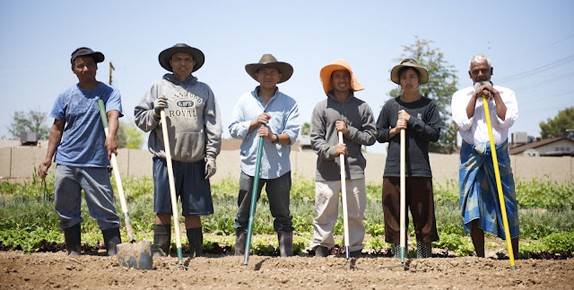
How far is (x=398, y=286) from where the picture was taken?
155 inches

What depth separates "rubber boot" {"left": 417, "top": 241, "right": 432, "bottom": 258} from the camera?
17.7 ft

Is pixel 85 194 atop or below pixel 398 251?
atop

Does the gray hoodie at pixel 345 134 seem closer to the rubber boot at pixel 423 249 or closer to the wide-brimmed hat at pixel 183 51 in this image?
the rubber boot at pixel 423 249

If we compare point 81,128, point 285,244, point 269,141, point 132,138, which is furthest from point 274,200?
point 132,138

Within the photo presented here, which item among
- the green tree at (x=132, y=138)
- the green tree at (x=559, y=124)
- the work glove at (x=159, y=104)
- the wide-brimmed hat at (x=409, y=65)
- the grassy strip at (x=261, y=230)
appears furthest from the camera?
the green tree at (x=559, y=124)

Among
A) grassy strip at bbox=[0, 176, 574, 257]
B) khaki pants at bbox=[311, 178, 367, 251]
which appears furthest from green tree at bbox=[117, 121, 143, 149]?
khaki pants at bbox=[311, 178, 367, 251]

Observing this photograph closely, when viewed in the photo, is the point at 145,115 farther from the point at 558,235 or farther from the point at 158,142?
the point at 558,235

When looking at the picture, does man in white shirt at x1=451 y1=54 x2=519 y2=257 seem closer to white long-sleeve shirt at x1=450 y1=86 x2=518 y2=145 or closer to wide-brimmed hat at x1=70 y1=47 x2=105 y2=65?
white long-sleeve shirt at x1=450 y1=86 x2=518 y2=145

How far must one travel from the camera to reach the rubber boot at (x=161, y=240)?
5285 mm

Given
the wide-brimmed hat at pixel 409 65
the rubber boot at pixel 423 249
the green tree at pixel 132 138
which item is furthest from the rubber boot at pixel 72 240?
the green tree at pixel 132 138

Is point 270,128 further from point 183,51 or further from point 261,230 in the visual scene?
point 261,230

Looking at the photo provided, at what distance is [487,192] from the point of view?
5223mm

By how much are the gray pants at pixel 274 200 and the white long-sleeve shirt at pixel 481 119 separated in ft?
5.47

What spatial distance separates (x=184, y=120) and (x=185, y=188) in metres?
0.62
